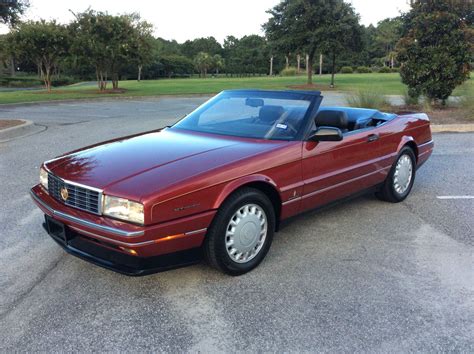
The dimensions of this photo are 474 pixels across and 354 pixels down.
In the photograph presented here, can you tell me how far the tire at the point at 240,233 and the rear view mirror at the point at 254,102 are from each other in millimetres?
1267

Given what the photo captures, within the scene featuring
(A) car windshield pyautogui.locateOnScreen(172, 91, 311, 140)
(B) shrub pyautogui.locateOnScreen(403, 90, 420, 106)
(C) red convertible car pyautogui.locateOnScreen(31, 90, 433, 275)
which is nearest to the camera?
(C) red convertible car pyautogui.locateOnScreen(31, 90, 433, 275)

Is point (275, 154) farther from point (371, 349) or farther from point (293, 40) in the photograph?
point (293, 40)

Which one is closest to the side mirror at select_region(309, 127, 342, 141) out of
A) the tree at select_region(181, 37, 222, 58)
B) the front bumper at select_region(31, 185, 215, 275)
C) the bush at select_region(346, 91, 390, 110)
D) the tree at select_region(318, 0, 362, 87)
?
the front bumper at select_region(31, 185, 215, 275)

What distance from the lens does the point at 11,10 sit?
1320 cm


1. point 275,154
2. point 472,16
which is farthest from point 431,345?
point 472,16

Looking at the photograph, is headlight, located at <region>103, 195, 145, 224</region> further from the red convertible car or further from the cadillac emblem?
the cadillac emblem

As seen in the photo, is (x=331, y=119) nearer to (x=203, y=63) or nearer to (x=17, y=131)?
(x=17, y=131)

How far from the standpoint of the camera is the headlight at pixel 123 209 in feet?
9.70

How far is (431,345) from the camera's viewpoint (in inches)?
106

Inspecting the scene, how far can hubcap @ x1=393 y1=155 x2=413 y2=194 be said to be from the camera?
5.34 meters

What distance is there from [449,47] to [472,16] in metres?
1.52

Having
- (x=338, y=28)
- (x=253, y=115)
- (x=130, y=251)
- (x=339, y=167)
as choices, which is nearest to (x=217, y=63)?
(x=338, y=28)

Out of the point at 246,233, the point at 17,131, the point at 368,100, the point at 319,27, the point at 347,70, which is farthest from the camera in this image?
the point at 347,70

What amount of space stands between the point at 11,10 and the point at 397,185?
1256 centimetres
